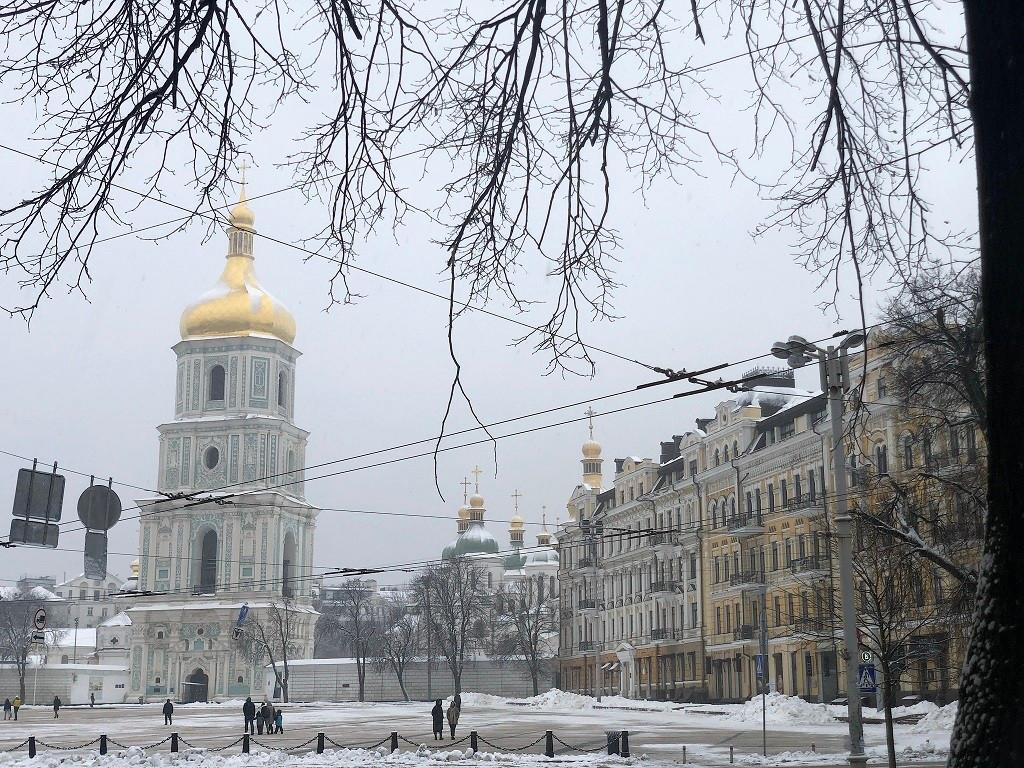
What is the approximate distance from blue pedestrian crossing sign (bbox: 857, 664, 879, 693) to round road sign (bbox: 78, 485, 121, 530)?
46.5 feet

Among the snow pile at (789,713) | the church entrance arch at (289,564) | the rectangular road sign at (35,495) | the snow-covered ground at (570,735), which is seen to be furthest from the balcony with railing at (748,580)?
the church entrance arch at (289,564)

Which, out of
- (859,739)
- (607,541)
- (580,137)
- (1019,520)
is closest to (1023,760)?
(1019,520)

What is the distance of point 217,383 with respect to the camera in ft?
320

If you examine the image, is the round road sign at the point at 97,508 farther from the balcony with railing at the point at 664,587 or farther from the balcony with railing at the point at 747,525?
the balcony with railing at the point at 664,587

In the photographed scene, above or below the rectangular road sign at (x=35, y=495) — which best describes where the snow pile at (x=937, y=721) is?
below

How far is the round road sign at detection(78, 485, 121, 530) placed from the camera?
25453mm

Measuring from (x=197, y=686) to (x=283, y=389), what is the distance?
2212cm

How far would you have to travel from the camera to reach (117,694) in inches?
4530

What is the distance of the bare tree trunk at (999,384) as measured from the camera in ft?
15.2

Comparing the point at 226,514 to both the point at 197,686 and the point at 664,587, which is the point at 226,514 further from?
the point at 664,587

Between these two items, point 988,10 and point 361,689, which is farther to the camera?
point 361,689

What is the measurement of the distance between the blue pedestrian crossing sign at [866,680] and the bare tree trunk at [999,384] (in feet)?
53.4

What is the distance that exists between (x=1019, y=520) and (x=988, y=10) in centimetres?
185

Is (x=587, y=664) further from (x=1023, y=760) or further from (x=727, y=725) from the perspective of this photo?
(x=1023, y=760)
